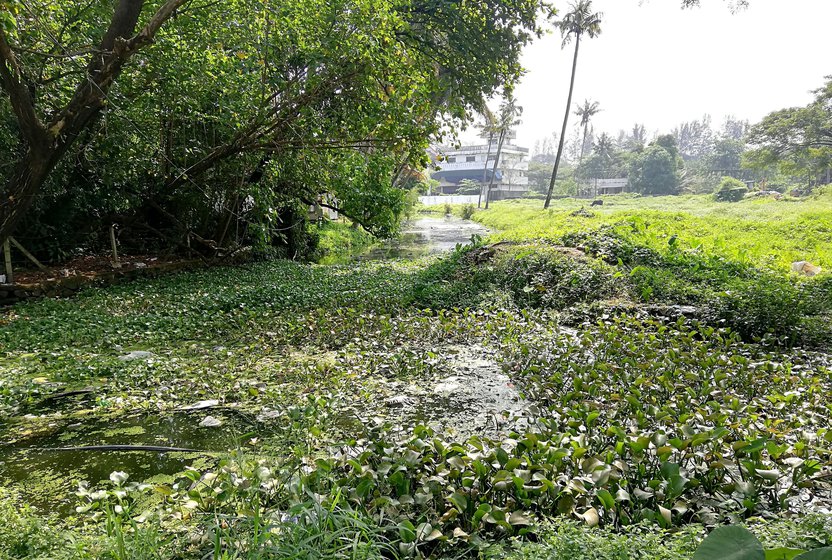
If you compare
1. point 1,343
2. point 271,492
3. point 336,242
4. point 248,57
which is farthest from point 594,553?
point 336,242

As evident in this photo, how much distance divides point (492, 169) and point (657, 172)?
24.3 m

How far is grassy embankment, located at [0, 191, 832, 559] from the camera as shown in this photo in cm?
202

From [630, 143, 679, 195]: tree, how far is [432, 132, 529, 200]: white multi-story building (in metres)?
19.9

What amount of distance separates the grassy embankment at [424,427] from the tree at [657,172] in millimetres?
51532

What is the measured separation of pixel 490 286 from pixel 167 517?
6.35 metres

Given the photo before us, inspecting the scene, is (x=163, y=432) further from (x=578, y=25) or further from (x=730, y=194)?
(x=730, y=194)

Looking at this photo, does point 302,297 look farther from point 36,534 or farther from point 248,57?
point 36,534

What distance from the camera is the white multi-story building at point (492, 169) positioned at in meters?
72.4

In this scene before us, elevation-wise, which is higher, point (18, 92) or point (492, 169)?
point (492, 169)

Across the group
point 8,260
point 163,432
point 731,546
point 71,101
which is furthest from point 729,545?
point 8,260

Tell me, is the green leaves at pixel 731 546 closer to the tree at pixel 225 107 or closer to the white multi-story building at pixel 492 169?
the tree at pixel 225 107

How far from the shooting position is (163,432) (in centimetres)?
341

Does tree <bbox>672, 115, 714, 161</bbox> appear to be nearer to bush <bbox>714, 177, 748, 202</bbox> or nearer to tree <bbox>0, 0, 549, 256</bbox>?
bush <bbox>714, 177, 748, 202</bbox>

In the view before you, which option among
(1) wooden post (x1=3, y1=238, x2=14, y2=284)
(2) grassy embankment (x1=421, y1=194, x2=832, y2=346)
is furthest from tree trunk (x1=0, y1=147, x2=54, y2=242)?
(2) grassy embankment (x1=421, y1=194, x2=832, y2=346)
